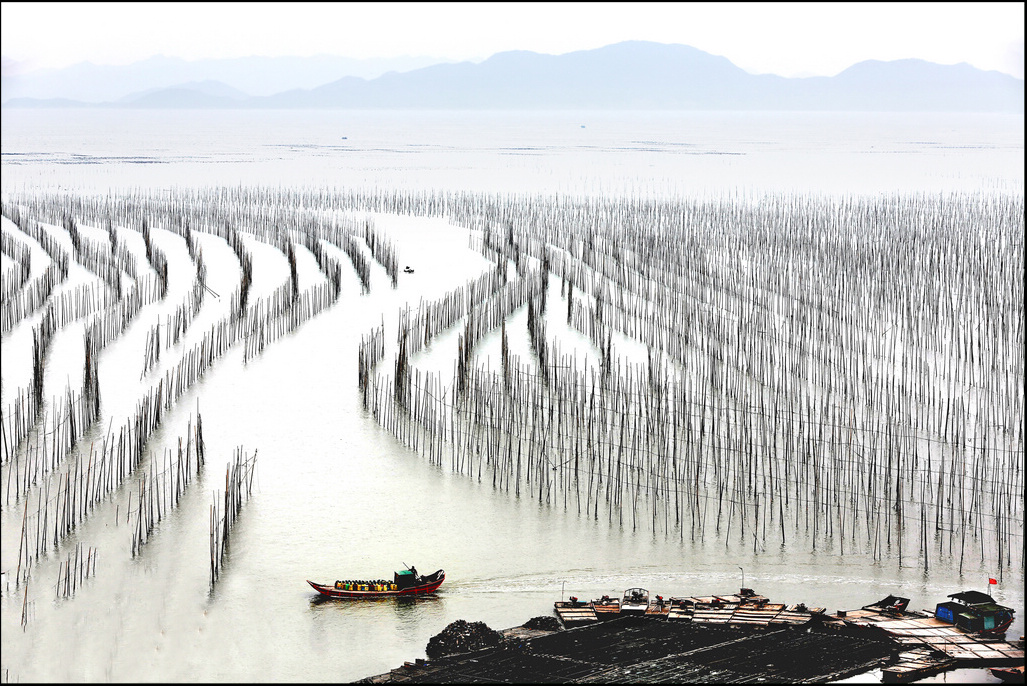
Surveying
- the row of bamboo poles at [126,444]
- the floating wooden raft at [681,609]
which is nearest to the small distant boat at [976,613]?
the floating wooden raft at [681,609]

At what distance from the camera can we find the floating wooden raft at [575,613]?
7.91 meters

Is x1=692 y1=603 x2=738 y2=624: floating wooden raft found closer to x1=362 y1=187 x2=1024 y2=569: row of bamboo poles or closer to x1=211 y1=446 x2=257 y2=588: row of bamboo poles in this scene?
x1=362 y1=187 x2=1024 y2=569: row of bamboo poles

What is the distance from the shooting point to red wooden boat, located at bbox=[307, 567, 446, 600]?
8234 mm

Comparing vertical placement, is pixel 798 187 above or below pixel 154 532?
above

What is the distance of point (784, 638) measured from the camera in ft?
24.9

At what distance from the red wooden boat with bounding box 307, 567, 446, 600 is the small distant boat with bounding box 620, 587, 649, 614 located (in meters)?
1.33

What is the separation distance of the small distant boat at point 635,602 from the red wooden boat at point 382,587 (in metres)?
1.33

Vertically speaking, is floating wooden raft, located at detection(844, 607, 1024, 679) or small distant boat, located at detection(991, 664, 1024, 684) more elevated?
floating wooden raft, located at detection(844, 607, 1024, 679)

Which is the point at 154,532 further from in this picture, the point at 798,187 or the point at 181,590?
the point at 798,187

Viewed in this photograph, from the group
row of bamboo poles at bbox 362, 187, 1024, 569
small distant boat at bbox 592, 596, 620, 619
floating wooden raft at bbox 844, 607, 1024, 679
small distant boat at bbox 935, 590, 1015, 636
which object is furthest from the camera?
row of bamboo poles at bbox 362, 187, 1024, 569

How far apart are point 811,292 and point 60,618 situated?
12.3 meters

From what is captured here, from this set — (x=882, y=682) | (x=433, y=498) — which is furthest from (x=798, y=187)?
(x=882, y=682)

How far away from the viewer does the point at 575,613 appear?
26.3ft

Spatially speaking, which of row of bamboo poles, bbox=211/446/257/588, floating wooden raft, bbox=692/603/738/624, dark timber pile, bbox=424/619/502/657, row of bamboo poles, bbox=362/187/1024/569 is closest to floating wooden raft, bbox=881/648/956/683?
floating wooden raft, bbox=692/603/738/624
